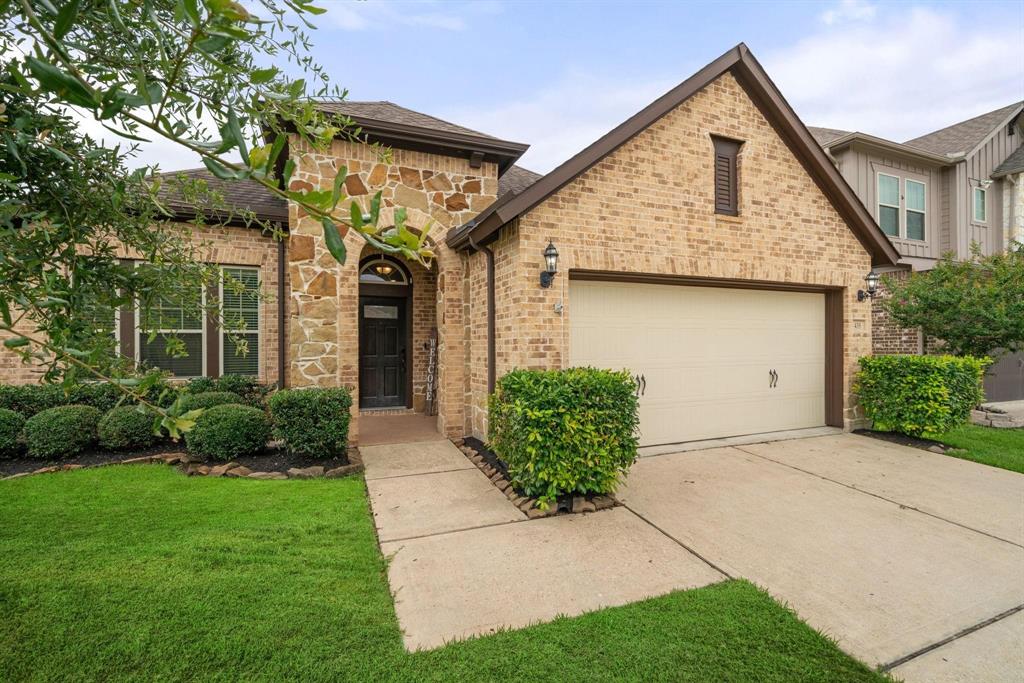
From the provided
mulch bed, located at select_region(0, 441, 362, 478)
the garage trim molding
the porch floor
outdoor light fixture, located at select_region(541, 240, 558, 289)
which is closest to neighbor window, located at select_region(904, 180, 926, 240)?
the garage trim molding

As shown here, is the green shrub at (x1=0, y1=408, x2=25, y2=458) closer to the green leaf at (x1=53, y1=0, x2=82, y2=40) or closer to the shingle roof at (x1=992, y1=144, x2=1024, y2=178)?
the green leaf at (x1=53, y1=0, x2=82, y2=40)

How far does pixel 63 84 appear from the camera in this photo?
3.11 feet

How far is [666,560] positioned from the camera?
3527mm

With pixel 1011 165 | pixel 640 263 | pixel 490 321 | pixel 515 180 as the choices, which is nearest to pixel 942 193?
pixel 1011 165

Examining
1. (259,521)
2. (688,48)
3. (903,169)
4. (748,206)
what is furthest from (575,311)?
(903,169)

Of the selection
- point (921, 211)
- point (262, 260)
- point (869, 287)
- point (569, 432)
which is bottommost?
point (569, 432)

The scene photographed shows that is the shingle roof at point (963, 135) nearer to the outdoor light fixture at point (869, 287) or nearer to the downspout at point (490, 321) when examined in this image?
the outdoor light fixture at point (869, 287)

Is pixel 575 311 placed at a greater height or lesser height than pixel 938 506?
greater

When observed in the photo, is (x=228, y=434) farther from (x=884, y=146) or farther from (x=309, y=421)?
(x=884, y=146)

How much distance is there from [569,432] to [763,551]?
1.82 m

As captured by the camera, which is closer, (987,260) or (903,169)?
(987,260)

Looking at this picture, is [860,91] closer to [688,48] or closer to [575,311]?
[688,48]

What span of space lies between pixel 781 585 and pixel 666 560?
0.75 m

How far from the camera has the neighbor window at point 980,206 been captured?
1256cm
